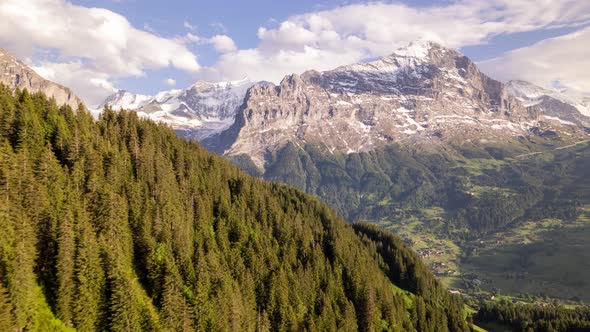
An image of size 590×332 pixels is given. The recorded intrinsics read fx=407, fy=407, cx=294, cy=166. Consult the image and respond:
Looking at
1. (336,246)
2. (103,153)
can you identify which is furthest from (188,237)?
(336,246)

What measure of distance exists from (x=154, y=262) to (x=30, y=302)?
3129cm

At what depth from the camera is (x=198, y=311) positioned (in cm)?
10012

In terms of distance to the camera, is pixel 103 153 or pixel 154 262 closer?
pixel 154 262

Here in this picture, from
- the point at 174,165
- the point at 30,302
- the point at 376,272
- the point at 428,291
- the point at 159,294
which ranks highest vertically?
the point at 174,165

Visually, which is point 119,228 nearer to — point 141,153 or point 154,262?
point 154,262

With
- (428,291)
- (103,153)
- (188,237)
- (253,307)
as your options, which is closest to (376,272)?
(428,291)

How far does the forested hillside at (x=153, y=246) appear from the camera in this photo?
261ft

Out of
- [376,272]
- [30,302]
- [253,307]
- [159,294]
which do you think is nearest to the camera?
[30,302]

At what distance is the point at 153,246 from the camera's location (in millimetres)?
102562

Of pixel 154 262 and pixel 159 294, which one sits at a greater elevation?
pixel 154 262

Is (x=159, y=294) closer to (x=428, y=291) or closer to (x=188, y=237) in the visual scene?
(x=188, y=237)

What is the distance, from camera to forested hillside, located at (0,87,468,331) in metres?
79.6

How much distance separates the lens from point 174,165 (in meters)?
→ 158

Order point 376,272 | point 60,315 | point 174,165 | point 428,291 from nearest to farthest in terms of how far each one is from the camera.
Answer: point 60,315, point 174,165, point 376,272, point 428,291
